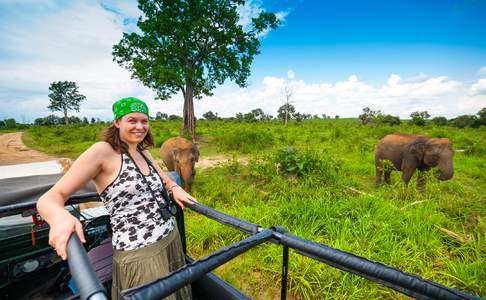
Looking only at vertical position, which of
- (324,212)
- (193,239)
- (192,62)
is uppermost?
(192,62)

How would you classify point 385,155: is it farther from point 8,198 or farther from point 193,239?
point 8,198

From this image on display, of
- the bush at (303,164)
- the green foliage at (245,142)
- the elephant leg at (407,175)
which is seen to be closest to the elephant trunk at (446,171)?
the elephant leg at (407,175)

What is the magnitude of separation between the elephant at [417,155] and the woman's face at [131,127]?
5.65 meters

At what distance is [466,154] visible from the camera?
11.6m

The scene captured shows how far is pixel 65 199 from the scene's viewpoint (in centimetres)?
119

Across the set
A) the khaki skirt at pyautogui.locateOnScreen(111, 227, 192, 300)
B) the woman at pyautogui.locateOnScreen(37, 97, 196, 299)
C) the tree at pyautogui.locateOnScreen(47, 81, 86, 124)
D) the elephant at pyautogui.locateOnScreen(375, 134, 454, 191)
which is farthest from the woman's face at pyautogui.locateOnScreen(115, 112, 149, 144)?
the tree at pyautogui.locateOnScreen(47, 81, 86, 124)

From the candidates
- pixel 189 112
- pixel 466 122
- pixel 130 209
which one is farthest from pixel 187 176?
pixel 466 122

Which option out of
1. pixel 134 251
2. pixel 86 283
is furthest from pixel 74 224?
pixel 134 251

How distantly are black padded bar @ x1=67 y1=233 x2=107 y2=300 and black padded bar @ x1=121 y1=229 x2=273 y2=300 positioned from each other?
0.08m

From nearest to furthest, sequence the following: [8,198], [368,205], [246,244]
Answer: [246,244] < [8,198] < [368,205]

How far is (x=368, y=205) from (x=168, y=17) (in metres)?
15.8

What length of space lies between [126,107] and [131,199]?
0.63m

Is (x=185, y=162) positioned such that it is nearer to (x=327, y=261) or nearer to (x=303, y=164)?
(x=303, y=164)

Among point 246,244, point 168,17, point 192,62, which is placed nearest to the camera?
point 246,244
